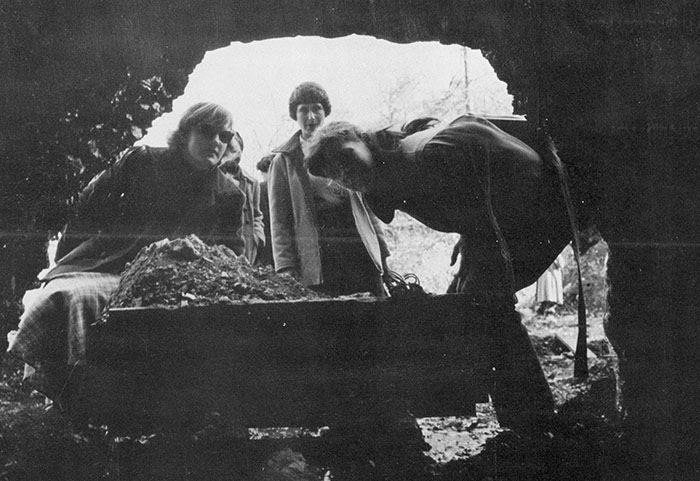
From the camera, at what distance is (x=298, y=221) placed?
3654mm

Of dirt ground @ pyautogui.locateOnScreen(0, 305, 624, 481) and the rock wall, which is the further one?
the rock wall

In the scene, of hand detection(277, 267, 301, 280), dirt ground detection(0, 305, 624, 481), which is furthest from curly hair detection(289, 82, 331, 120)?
dirt ground detection(0, 305, 624, 481)

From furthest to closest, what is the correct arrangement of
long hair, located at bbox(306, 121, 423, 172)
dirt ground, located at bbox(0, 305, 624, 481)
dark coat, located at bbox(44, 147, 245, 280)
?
long hair, located at bbox(306, 121, 423, 172), dark coat, located at bbox(44, 147, 245, 280), dirt ground, located at bbox(0, 305, 624, 481)

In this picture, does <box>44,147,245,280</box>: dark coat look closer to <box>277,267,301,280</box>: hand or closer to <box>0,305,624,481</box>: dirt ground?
<box>277,267,301,280</box>: hand

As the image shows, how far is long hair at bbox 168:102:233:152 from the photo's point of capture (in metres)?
3.64

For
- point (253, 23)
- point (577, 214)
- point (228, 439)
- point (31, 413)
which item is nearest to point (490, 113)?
point (577, 214)

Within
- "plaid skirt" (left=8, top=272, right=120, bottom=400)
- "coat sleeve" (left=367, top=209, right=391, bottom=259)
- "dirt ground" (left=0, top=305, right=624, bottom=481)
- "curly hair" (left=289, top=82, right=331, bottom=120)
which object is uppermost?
"curly hair" (left=289, top=82, right=331, bottom=120)

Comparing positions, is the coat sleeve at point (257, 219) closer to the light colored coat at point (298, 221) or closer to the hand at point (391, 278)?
the light colored coat at point (298, 221)

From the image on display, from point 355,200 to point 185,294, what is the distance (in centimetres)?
97

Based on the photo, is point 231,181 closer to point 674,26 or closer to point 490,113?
point 490,113

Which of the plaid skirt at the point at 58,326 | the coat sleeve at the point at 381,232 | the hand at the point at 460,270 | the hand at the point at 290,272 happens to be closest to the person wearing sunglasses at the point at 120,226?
the plaid skirt at the point at 58,326

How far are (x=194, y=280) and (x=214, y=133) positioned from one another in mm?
759

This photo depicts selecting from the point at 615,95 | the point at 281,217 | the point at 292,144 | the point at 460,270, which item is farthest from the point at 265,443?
the point at 615,95

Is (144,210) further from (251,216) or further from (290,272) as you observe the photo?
(290,272)
